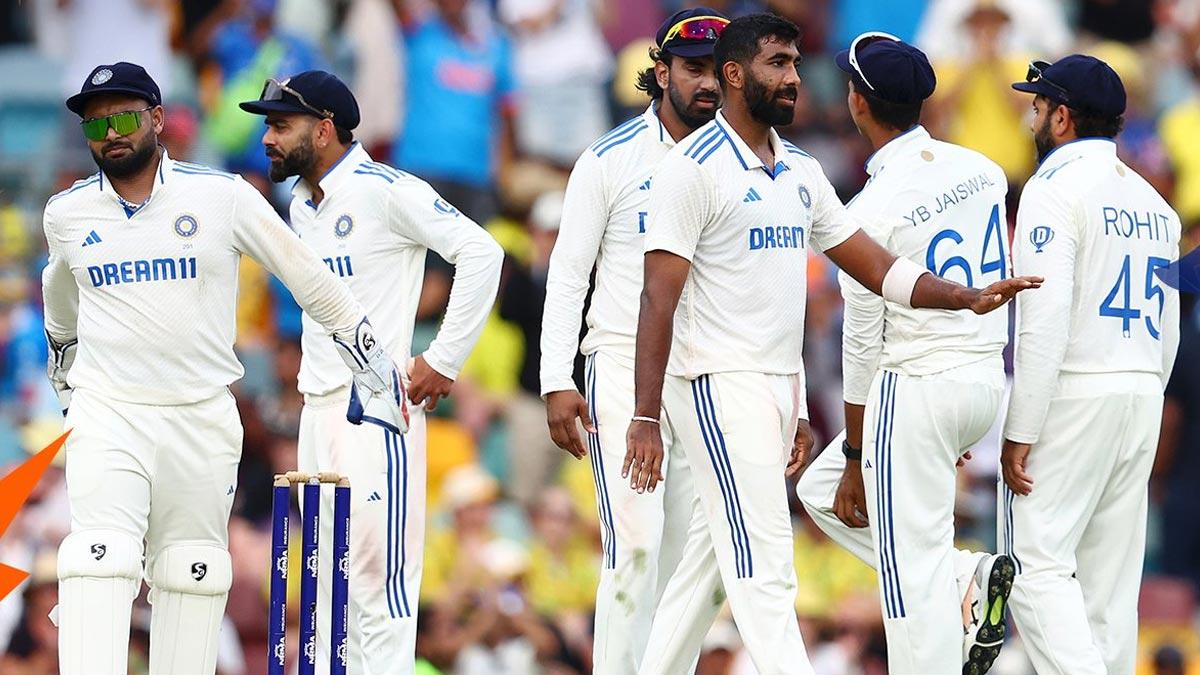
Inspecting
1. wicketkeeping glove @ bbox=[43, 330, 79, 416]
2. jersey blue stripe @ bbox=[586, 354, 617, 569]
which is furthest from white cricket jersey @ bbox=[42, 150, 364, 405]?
jersey blue stripe @ bbox=[586, 354, 617, 569]

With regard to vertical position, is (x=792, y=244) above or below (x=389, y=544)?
above

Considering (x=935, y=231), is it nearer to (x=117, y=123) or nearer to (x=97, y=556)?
(x=117, y=123)

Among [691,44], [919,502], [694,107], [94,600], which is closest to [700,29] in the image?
[691,44]

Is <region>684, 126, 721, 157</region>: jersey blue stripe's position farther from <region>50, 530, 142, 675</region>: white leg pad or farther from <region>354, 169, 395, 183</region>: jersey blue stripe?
<region>50, 530, 142, 675</region>: white leg pad

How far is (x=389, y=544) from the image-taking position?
841 cm

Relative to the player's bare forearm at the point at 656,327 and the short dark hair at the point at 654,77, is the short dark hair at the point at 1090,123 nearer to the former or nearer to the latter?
the short dark hair at the point at 654,77

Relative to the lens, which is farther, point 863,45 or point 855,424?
point 855,424

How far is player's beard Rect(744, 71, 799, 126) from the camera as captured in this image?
7359 millimetres

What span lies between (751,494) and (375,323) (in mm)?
1933

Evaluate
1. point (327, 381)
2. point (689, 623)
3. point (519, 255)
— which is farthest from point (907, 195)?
point (519, 255)

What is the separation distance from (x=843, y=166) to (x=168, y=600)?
8.11 meters

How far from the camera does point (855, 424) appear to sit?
827 centimetres

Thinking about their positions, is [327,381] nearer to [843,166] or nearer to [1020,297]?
[1020,297]

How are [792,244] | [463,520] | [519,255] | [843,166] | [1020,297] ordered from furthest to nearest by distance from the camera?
[843,166], [519,255], [463,520], [1020,297], [792,244]
